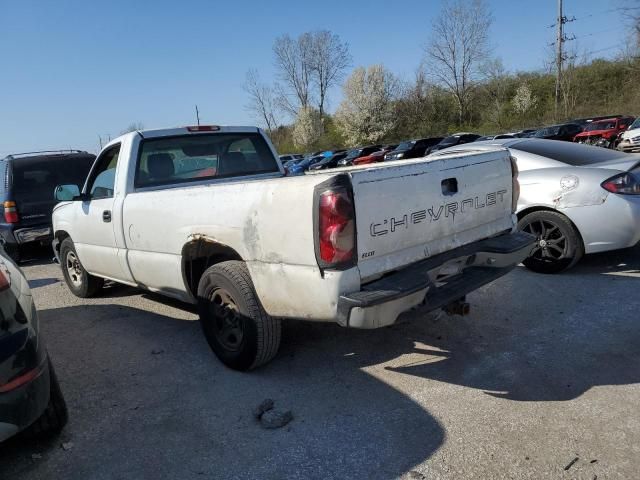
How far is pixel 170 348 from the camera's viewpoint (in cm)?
416

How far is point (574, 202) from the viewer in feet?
16.3

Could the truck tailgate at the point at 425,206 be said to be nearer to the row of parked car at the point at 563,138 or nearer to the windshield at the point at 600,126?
the row of parked car at the point at 563,138

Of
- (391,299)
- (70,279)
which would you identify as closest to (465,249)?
(391,299)

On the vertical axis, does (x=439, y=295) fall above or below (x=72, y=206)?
below

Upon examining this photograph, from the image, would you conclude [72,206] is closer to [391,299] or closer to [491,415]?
[391,299]

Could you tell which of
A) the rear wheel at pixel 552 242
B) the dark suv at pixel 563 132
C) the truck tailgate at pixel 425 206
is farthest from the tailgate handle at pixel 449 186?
the dark suv at pixel 563 132

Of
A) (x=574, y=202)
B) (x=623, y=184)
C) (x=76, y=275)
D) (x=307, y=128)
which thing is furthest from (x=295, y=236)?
(x=307, y=128)

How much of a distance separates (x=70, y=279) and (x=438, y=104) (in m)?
51.9

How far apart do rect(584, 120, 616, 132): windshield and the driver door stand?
27162 millimetres

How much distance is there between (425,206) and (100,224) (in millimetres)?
3307

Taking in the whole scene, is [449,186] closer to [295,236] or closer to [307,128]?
[295,236]

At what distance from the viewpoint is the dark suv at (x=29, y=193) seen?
8.09m

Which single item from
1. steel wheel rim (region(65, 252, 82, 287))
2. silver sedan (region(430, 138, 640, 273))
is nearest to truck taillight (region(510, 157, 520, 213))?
silver sedan (region(430, 138, 640, 273))

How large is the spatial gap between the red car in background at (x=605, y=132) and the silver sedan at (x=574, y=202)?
72.4 feet
